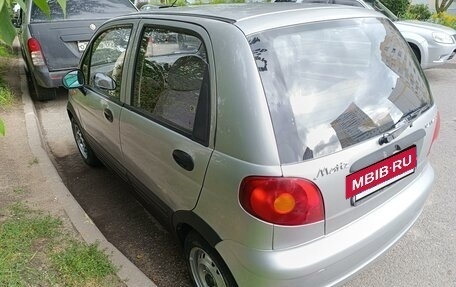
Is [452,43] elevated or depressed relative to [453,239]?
elevated

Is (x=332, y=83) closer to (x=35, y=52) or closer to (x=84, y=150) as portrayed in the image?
(x=84, y=150)

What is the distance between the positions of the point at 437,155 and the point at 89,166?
3.87m

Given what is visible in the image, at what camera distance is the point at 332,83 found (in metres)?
1.95

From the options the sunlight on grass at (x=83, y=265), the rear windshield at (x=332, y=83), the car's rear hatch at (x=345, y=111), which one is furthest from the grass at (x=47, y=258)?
the rear windshield at (x=332, y=83)

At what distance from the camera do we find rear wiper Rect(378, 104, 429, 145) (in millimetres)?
1942

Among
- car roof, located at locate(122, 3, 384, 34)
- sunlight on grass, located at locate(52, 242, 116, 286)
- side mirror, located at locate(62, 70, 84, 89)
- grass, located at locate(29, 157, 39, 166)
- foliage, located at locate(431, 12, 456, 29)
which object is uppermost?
car roof, located at locate(122, 3, 384, 34)

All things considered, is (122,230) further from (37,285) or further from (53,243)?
(37,285)

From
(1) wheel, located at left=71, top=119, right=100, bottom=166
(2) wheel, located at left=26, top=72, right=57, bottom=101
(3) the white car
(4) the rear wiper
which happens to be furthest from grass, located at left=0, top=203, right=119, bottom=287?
(3) the white car

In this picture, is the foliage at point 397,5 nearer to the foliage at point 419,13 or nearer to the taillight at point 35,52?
the foliage at point 419,13

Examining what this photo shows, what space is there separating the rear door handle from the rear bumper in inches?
17.0

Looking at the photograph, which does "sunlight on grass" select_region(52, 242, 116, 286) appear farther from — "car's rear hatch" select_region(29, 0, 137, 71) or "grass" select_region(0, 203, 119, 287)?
"car's rear hatch" select_region(29, 0, 137, 71)

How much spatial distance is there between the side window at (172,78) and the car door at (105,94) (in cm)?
30

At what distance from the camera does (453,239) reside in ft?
9.36

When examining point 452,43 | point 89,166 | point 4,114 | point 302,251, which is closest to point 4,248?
point 89,166
